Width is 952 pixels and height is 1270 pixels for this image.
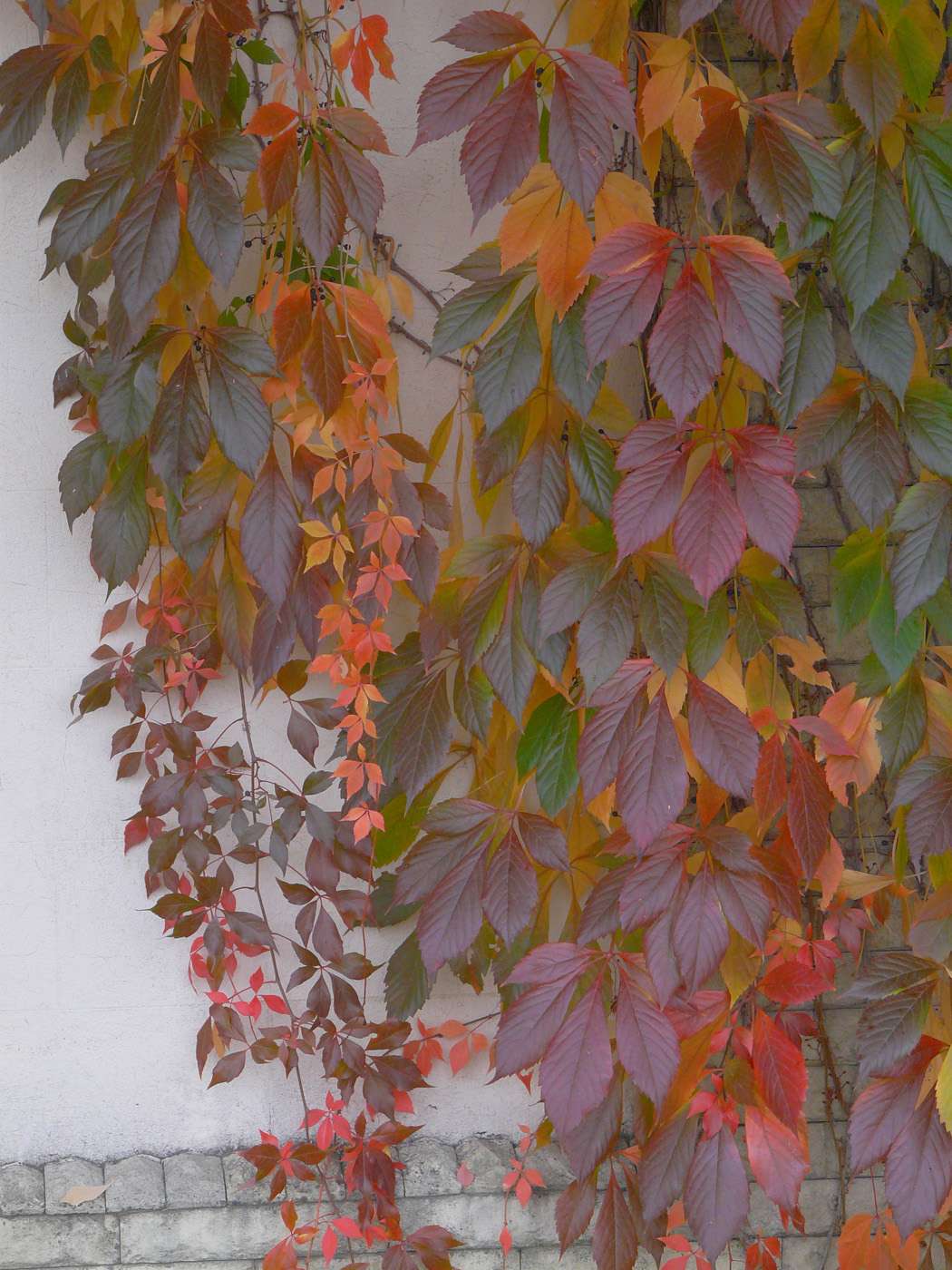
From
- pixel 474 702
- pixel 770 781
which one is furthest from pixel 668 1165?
pixel 474 702

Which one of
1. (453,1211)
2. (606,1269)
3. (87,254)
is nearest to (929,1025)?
(606,1269)

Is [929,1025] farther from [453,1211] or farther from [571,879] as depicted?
[453,1211]

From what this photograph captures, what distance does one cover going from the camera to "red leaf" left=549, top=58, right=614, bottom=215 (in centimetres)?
86

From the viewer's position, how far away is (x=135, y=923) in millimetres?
1414

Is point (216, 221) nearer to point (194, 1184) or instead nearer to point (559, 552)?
point (559, 552)

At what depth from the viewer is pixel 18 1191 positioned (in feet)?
4.57

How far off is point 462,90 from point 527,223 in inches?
5.1

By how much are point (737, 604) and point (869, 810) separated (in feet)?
1.62

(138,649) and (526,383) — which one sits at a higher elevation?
(526,383)

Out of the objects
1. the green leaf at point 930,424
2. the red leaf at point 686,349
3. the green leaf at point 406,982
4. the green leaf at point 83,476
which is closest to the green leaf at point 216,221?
the green leaf at point 83,476

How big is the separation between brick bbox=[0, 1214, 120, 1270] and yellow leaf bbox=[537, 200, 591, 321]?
1.38 meters

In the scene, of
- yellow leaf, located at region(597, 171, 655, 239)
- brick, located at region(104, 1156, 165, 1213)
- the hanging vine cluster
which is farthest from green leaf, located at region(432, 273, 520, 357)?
brick, located at region(104, 1156, 165, 1213)

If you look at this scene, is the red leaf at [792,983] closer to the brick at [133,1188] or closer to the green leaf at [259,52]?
the brick at [133,1188]

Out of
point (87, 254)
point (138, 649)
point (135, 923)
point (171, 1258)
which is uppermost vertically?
point (87, 254)
